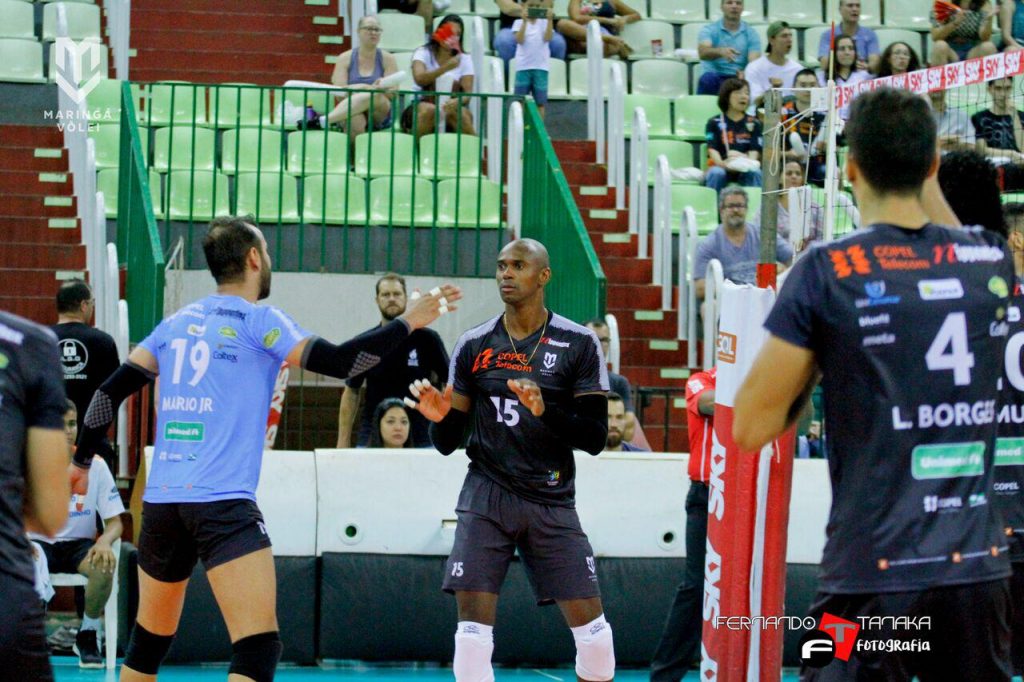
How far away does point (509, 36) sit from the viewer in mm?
14641

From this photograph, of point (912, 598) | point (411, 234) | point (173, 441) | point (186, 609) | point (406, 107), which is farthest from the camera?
point (406, 107)

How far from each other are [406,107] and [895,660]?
1064 cm

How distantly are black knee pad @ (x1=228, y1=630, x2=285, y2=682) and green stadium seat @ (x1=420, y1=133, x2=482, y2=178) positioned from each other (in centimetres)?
777

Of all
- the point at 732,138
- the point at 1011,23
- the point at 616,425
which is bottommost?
the point at 616,425

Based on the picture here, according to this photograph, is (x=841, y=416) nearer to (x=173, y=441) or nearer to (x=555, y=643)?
(x=173, y=441)

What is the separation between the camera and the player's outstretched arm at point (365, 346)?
18.9 ft

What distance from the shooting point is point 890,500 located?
11.2 feet

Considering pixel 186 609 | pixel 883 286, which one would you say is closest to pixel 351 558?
pixel 186 609

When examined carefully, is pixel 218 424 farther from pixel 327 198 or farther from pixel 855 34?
pixel 855 34

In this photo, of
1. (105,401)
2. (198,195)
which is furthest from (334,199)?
(105,401)

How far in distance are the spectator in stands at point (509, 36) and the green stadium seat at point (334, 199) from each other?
2.74 metres

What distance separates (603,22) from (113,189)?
18.8 feet

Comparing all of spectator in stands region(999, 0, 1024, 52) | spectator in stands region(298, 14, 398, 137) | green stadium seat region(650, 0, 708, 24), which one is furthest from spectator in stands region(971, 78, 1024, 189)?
spectator in stands region(298, 14, 398, 137)

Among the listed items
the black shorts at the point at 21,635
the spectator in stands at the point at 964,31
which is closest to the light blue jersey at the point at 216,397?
the black shorts at the point at 21,635
